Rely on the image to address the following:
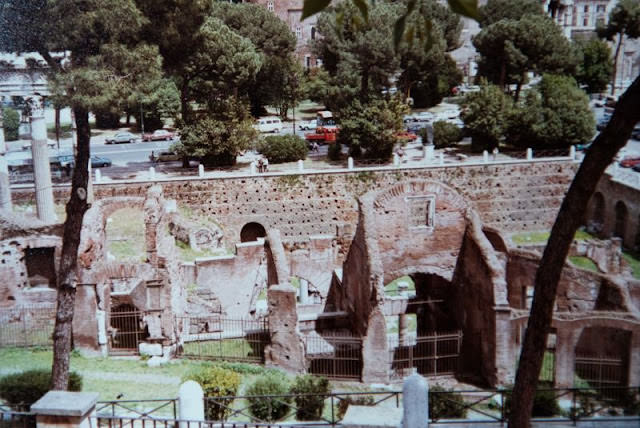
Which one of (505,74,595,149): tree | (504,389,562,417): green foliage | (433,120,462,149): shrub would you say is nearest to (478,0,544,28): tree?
(505,74,595,149): tree

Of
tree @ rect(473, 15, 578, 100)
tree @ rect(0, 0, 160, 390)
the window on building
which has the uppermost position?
tree @ rect(473, 15, 578, 100)

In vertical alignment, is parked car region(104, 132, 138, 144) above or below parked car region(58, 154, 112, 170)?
above

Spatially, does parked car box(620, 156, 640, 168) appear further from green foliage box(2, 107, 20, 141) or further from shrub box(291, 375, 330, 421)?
green foliage box(2, 107, 20, 141)

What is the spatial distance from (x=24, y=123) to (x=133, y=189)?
4.18 m

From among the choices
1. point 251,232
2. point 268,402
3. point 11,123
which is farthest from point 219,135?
point 268,402

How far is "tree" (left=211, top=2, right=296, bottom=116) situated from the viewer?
28484 millimetres

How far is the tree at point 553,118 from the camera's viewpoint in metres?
24.5

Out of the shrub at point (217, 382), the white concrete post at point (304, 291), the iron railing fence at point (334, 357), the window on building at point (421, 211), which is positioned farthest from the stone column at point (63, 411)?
the white concrete post at point (304, 291)

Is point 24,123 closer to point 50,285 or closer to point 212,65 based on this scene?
point 50,285

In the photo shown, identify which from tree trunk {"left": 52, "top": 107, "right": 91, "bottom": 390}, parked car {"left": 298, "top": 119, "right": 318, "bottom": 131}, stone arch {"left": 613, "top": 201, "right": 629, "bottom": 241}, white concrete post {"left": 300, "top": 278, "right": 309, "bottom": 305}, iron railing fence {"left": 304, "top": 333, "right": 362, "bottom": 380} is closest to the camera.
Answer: tree trunk {"left": 52, "top": 107, "right": 91, "bottom": 390}

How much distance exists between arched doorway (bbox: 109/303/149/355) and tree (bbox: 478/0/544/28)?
21998mm

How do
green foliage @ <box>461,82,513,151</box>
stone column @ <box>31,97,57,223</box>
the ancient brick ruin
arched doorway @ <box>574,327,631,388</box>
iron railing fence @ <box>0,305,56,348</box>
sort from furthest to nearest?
green foliage @ <box>461,82,513,151</box>, stone column @ <box>31,97,57,223</box>, iron railing fence @ <box>0,305,56,348</box>, the ancient brick ruin, arched doorway @ <box>574,327,631,388</box>

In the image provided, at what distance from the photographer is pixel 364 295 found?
41.4 ft

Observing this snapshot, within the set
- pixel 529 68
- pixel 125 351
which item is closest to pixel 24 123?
pixel 125 351
